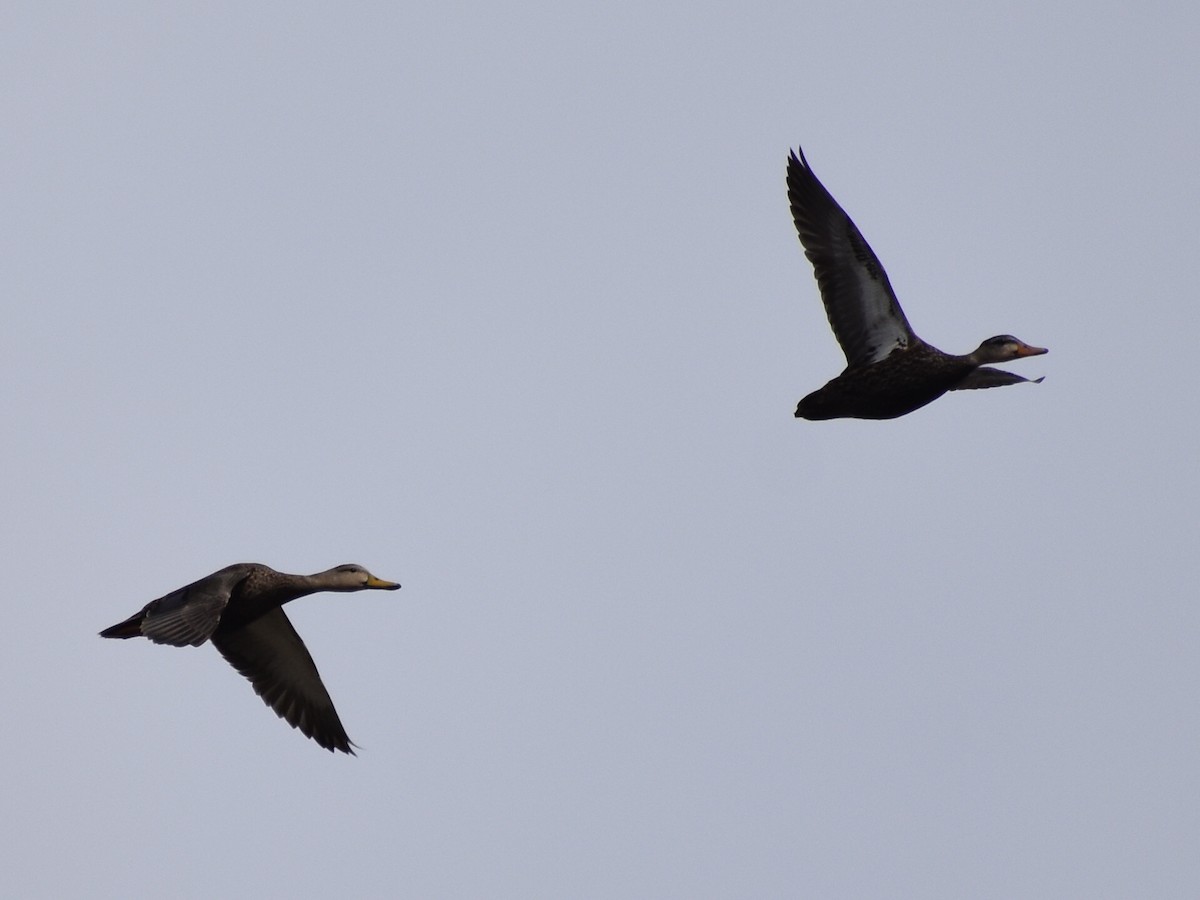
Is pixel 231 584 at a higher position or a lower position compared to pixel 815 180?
lower

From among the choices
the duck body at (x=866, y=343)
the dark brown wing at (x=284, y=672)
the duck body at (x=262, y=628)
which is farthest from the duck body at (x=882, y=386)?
the dark brown wing at (x=284, y=672)

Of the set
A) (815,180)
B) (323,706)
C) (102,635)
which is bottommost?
(323,706)

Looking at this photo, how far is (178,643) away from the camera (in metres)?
16.7

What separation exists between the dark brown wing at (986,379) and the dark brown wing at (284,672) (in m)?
7.24

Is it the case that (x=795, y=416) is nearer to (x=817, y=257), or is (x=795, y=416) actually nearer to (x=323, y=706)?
(x=817, y=257)

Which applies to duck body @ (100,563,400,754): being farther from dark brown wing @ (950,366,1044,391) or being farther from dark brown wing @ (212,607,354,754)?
dark brown wing @ (950,366,1044,391)

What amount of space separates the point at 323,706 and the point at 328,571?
1937 mm

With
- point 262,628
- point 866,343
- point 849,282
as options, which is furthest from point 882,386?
point 262,628

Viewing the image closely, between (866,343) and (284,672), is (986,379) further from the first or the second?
(284,672)

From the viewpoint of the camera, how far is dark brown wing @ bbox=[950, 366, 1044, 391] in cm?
2003

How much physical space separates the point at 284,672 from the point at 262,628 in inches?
22.5

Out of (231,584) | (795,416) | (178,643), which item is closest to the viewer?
(178,643)

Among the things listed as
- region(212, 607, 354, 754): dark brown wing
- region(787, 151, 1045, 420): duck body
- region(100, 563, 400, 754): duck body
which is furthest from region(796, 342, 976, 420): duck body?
region(212, 607, 354, 754): dark brown wing

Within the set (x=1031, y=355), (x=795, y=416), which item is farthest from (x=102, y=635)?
(x=1031, y=355)
